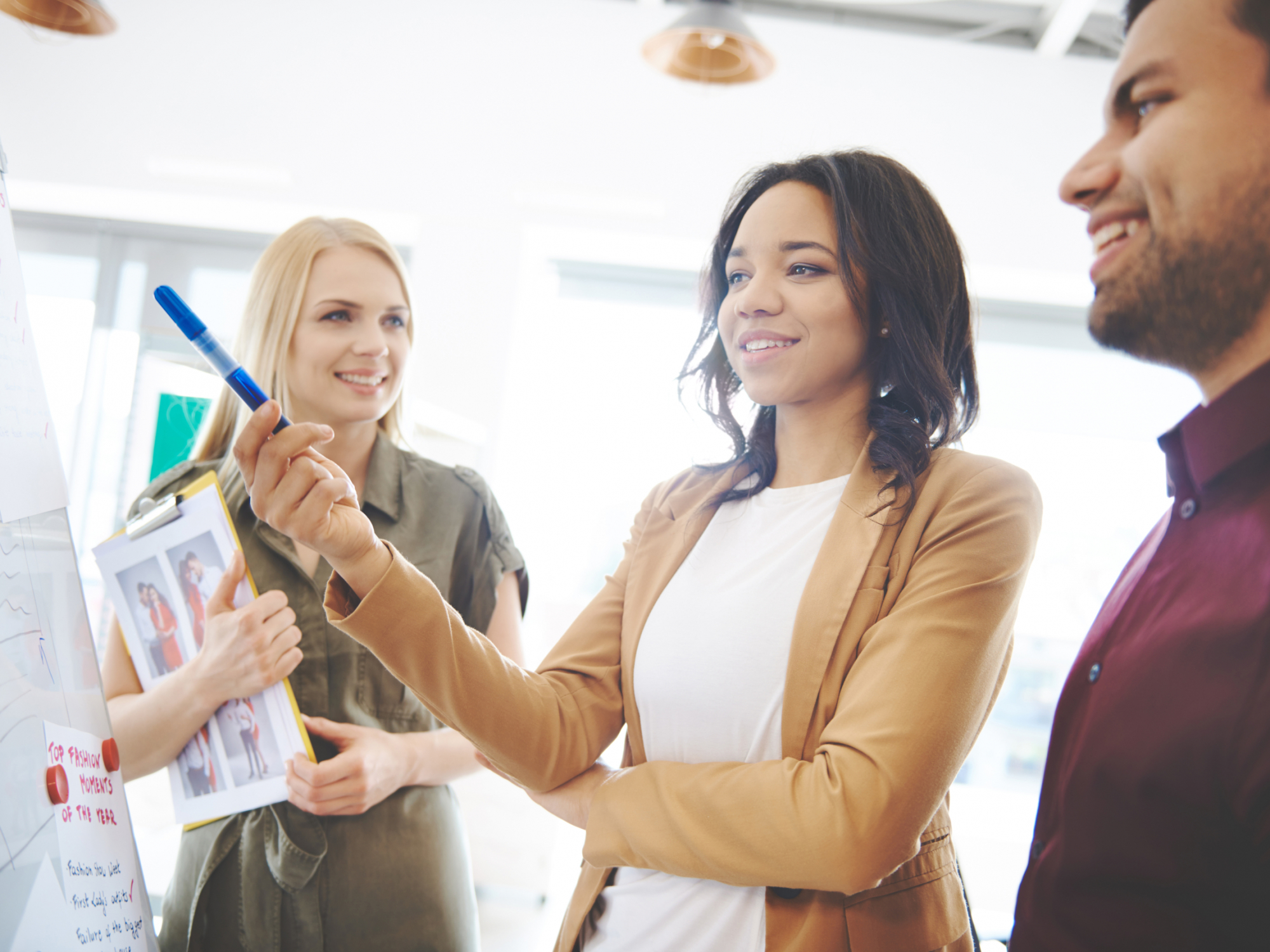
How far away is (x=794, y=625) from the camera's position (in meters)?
0.94

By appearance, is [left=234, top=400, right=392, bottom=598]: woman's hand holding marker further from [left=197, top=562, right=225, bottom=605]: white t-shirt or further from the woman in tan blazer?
[left=197, top=562, right=225, bottom=605]: white t-shirt

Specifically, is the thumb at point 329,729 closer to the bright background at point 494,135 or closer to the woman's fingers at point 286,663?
the woman's fingers at point 286,663

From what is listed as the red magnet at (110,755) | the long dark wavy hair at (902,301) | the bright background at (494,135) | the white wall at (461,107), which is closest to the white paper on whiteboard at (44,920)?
the red magnet at (110,755)

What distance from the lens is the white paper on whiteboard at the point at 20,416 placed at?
93 centimetres

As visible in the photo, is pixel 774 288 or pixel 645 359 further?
pixel 645 359

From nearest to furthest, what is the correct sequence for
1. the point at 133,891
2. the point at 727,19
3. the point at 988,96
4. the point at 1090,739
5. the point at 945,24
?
the point at 1090,739
the point at 133,891
the point at 727,19
the point at 988,96
the point at 945,24

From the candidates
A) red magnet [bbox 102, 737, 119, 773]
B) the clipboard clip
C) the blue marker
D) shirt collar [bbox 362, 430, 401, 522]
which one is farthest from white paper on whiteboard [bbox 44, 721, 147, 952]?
shirt collar [bbox 362, 430, 401, 522]

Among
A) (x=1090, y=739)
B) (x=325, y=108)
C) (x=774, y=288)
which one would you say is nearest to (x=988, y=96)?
(x=325, y=108)

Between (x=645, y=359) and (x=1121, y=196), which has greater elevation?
(x=645, y=359)

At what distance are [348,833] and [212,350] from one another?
77 centimetres

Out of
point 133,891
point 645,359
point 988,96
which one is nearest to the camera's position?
point 133,891

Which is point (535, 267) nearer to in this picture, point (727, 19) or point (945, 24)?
point (727, 19)

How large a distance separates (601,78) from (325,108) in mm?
1199

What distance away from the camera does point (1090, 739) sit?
687 mm
